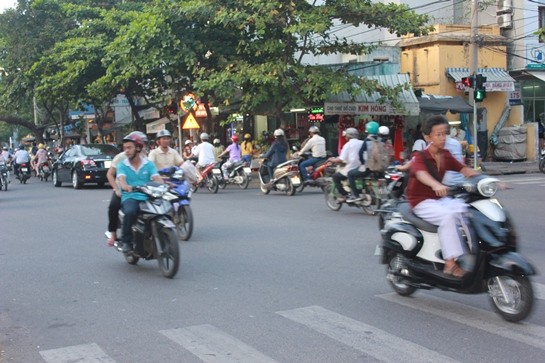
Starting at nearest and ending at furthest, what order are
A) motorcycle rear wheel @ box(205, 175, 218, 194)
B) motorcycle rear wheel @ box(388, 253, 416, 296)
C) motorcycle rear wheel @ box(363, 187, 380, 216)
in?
motorcycle rear wheel @ box(388, 253, 416, 296) → motorcycle rear wheel @ box(363, 187, 380, 216) → motorcycle rear wheel @ box(205, 175, 218, 194)

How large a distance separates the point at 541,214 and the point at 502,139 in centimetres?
1801

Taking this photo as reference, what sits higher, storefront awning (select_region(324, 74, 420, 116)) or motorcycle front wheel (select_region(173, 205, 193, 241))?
storefront awning (select_region(324, 74, 420, 116))

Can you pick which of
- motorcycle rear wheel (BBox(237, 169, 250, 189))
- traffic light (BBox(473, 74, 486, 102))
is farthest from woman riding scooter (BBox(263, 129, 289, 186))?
traffic light (BBox(473, 74, 486, 102))

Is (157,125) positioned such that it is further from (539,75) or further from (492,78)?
(539,75)

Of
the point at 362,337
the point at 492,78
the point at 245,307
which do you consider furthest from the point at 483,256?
the point at 492,78

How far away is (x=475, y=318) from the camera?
5.43 metres

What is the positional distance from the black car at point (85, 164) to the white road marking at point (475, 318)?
52.6ft

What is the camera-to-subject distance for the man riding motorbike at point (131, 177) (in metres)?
7.61

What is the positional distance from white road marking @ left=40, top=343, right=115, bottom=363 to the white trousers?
2.72 meters

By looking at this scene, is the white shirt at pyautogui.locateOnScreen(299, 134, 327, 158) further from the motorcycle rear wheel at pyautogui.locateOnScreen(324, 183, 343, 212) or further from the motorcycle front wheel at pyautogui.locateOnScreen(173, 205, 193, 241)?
the motorcycle front wheel at pyautogui.locateOnScreen(173, 205, 193, 241)

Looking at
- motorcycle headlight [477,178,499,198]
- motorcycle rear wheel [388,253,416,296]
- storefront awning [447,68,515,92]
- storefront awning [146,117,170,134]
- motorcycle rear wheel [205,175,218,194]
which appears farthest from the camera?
storefront awning [146,117,170,134]

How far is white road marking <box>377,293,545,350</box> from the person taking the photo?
4.90 m

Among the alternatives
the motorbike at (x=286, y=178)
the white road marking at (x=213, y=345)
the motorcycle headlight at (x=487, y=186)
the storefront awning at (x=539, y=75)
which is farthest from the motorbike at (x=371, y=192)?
the storefront awning at (x=539, y=75)

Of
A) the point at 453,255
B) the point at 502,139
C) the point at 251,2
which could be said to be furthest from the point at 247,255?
the point at 502,139
